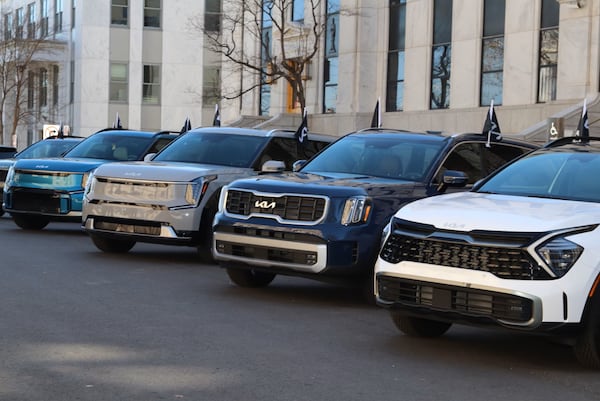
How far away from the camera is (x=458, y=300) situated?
8141 millimetres

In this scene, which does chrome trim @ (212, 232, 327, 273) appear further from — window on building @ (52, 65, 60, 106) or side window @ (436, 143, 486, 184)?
window on building @ (52, 65, 60, 106)

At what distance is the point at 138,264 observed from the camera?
46.6ft

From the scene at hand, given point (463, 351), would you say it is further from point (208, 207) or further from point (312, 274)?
point (208, 207)

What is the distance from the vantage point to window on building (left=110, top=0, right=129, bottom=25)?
57594 mm

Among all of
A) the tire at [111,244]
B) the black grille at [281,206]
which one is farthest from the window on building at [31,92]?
the black grille at [281,206]

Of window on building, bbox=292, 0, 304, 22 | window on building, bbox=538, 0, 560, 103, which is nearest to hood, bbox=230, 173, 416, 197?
window on building, bbox=538, 0, 560, 103

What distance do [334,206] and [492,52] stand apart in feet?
77.0

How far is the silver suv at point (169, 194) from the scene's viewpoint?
1404 centimetres

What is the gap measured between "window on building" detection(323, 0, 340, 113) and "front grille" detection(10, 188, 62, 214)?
76.2ft

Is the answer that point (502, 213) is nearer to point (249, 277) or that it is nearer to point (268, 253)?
point (268, 253)

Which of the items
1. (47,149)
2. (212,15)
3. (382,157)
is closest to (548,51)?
(47,149)

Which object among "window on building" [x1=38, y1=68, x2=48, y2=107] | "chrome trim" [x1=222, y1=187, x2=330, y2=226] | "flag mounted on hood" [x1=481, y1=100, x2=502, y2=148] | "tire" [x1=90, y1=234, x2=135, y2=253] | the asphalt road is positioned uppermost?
"window on building" [x1=38, y1=68, x2=48, y2=107]

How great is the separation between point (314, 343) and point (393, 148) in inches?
160

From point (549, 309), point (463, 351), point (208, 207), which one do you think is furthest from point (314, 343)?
point (208, 207)
